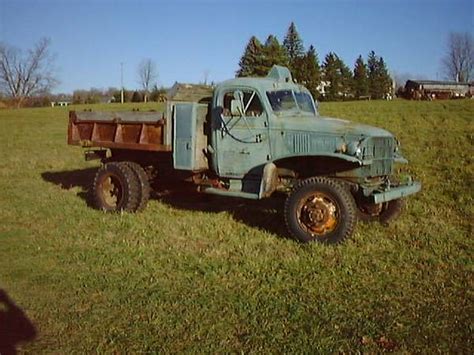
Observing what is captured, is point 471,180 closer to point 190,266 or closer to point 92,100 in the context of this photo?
point 190,266

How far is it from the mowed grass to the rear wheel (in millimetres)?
304

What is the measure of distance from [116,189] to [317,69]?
53.5m

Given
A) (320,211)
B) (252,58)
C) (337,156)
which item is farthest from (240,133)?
(252,58)

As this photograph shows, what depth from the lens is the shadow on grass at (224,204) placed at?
27.3 ft

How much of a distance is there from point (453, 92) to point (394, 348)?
6595 cm

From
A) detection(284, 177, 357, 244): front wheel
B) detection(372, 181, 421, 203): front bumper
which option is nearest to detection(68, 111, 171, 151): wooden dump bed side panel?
detection(284, 177, 357, 244): front wheel

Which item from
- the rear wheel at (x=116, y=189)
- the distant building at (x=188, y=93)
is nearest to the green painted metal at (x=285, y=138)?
the distant building at (x=188, y=93)

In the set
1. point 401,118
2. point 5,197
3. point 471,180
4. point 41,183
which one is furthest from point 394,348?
point 401,118

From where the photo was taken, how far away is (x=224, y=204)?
988 centimetres

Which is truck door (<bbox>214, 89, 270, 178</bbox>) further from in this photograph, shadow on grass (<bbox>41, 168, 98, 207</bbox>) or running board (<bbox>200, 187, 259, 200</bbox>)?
shadow on grass (<bbox>41, 168, 98, 207</bbox>)

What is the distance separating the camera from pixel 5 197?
10.4m

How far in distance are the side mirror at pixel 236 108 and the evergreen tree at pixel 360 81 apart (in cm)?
6257

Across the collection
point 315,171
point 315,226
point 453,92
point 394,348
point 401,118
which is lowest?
point 394,348

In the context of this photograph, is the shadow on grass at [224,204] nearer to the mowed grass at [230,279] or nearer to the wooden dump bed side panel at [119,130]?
the mowed grass at [230,279]
